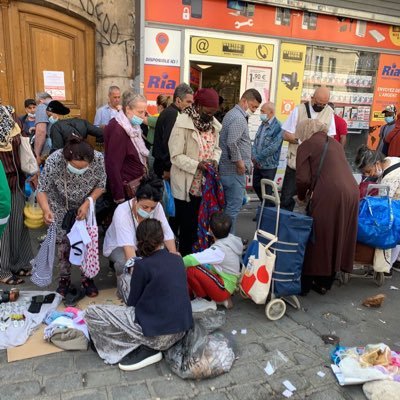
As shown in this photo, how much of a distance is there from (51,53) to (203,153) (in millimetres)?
3561

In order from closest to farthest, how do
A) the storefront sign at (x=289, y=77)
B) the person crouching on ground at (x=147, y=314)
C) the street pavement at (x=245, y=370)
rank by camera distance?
the street pavement at (x=245, y=370), the person crouching on ground at (x=147, y=314), the storefront sign at (x=289, y=77)

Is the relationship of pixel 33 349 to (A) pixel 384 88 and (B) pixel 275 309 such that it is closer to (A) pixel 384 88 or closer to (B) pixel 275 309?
(B) pixel 275 309

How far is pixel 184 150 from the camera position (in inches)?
154

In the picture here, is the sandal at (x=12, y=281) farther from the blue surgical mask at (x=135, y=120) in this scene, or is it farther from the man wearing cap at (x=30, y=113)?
the man wearing cap at (x=30, y=113)

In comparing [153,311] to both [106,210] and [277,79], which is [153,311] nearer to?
[106,210]

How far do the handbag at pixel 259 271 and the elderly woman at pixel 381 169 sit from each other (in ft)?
5.21

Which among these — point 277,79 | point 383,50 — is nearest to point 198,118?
point 277,79

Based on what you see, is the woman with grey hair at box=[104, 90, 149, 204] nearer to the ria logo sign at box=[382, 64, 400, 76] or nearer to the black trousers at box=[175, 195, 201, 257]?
the black trousers at box=[175, 195, 201, 257]

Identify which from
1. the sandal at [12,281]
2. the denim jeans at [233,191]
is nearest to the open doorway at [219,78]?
the denim jeans at [233,191]

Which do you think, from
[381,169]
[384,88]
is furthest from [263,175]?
[384,88]

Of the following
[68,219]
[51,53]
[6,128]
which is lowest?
[68,219]

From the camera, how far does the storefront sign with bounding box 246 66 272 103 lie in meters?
7.29

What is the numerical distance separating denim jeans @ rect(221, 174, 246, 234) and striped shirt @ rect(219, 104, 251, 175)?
7 centimetres

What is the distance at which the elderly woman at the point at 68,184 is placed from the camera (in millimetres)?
3213
